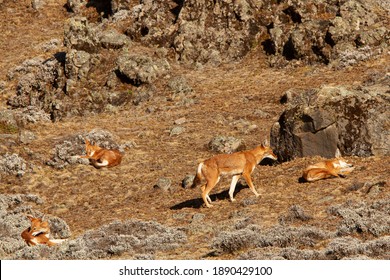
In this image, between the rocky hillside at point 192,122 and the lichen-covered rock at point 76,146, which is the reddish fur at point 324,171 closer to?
the rocky hillside at point 192,122

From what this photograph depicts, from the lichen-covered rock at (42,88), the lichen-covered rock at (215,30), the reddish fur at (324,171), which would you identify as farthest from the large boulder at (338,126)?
the lichen-covered rock at (42,88)

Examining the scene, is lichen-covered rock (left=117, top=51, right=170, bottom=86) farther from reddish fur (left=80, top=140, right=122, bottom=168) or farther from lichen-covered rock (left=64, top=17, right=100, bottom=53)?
reddish fur (left=80, top=140, right=122, bottom=168)

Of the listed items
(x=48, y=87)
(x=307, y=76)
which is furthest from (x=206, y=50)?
(x=48, y=87)

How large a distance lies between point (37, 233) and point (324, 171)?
797 cm

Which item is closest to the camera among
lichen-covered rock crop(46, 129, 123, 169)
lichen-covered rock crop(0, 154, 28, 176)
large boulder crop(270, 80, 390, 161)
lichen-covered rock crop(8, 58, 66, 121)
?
large boulder crop(270, 80, 390, 161)

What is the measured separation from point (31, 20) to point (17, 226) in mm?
28601

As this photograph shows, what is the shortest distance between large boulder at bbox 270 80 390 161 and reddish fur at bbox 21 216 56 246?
317 inches

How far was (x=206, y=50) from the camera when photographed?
112 feet

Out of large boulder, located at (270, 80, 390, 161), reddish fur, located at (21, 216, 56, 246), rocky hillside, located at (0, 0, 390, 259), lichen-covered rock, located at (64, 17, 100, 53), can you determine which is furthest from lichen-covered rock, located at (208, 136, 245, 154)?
lichen-covered rock, located at (64, 17, 100, 53)

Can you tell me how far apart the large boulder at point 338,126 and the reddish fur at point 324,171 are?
60.0 inches

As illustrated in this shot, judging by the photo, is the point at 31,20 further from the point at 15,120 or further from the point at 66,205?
the point at 66,205

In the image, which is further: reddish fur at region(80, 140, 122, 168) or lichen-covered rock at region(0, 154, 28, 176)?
reddish fur at region(80, 140, 122, 168)

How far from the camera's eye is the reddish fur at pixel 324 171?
18016mm

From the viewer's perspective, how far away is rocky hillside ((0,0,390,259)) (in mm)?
15219
